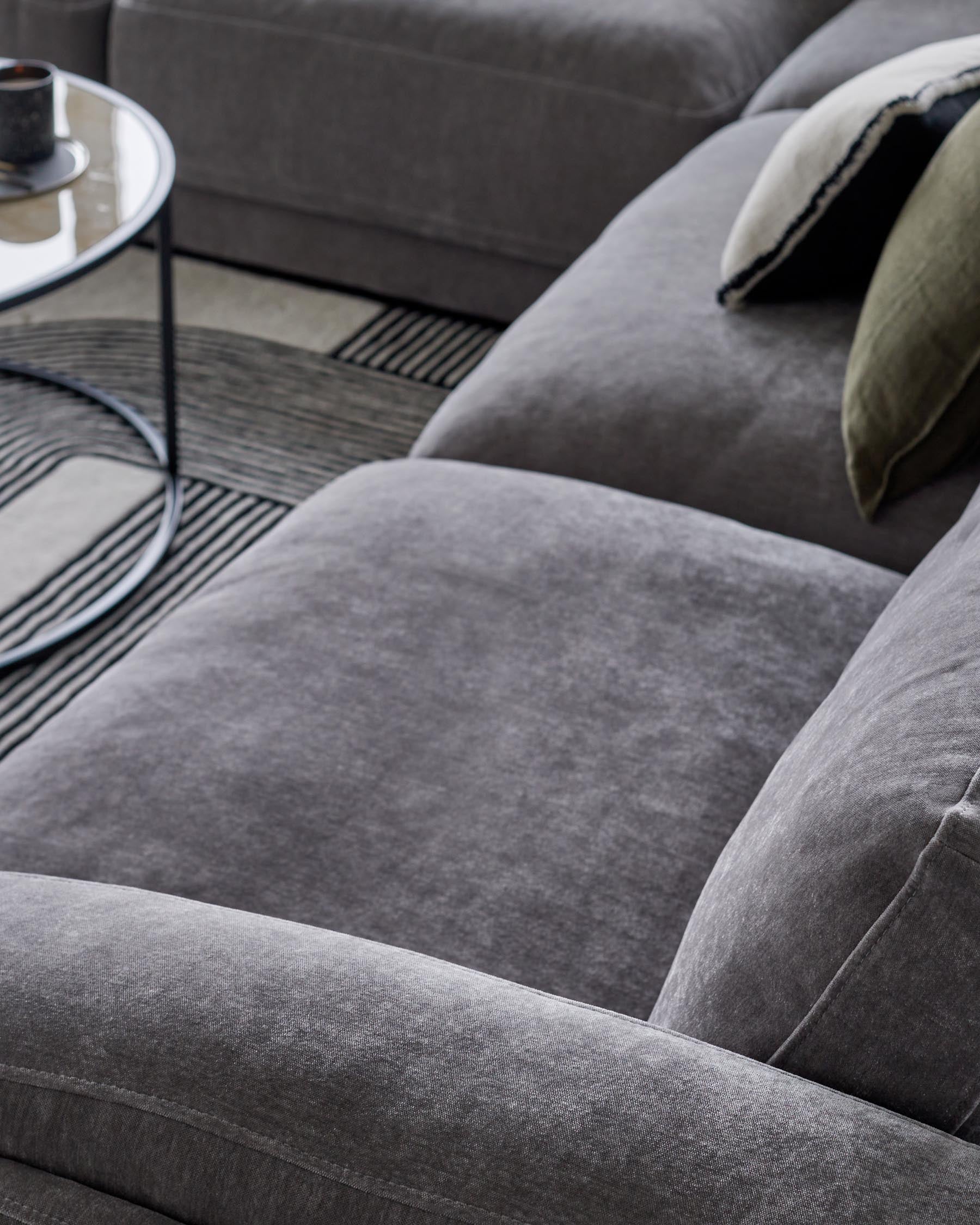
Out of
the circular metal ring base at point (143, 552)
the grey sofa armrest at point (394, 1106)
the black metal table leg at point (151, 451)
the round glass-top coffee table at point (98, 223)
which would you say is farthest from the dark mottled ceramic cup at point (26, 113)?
the grey sofa armrest at point (394, 1106)

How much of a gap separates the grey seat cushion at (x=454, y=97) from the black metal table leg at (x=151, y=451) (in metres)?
0.50

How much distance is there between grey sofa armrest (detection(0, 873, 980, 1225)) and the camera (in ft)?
1.73

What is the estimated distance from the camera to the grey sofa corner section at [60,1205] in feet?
1.90

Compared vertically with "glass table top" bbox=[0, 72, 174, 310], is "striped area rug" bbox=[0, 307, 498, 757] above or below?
below

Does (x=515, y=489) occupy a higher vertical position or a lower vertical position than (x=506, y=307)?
higher

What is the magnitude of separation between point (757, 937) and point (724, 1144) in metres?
0.11

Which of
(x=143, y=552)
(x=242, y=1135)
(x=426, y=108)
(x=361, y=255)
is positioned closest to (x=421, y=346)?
(x=361, y=255)

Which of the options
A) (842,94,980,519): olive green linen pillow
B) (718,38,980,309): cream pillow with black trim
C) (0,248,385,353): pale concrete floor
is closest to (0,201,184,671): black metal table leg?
(0,248,385,353): pale concrete floor

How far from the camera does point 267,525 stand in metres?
1.86

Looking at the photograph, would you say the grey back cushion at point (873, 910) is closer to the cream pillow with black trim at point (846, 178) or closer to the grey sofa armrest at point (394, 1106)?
the grey sofa armrest at point (394, 1106)

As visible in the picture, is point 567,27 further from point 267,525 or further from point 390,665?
point 390,665

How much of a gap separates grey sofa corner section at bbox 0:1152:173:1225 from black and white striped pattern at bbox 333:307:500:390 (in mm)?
1733

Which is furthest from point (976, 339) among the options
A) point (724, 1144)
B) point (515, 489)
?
point (724, 1144)

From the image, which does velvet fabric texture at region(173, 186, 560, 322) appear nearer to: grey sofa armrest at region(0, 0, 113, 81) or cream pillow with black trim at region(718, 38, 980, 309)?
grey sofa armrest at region(0, 0, 113, 81)
